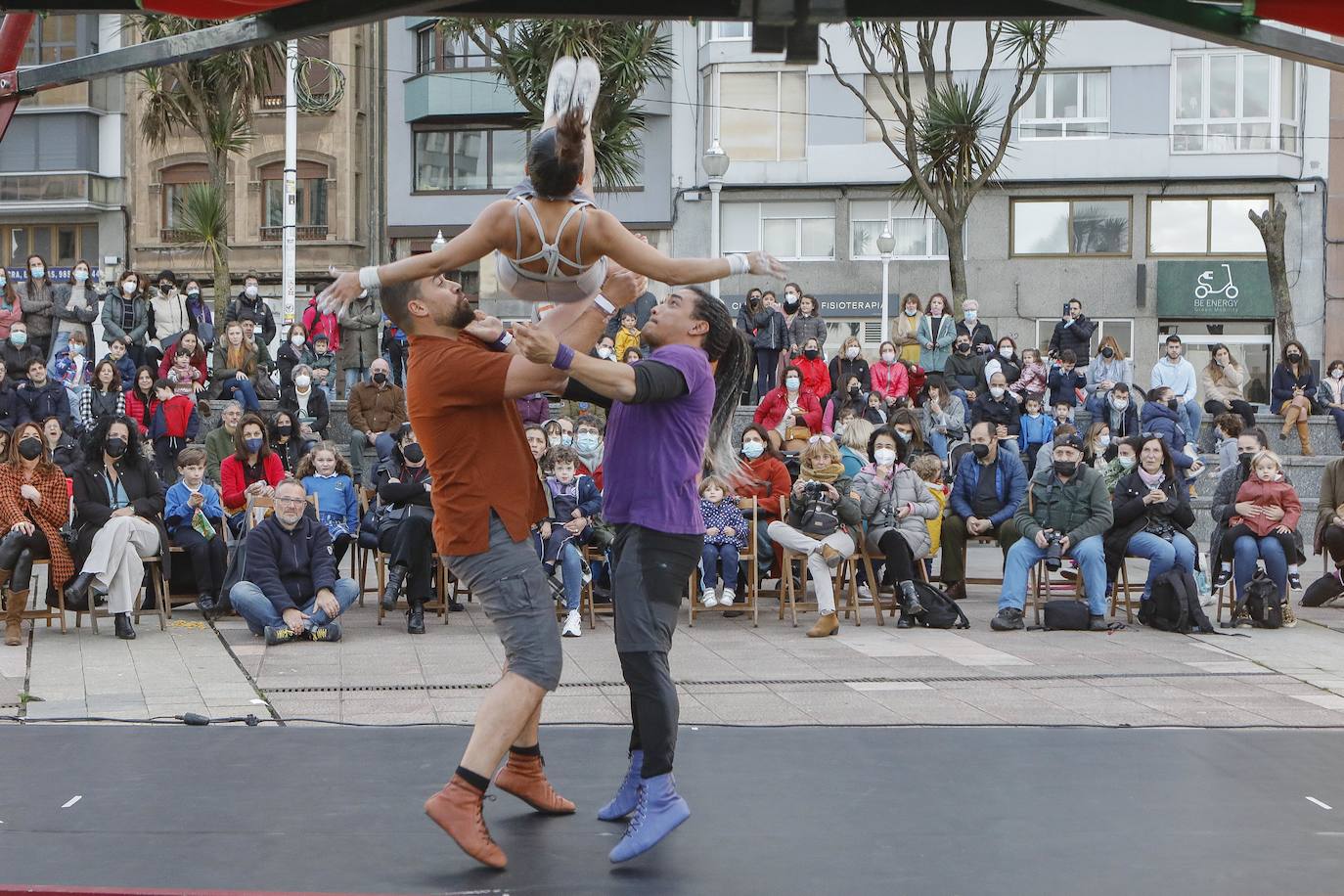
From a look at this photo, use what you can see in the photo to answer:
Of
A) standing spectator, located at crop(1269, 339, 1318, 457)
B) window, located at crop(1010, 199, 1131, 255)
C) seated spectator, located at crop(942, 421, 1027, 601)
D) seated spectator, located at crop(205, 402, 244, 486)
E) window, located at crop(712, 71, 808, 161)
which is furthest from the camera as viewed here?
window, located at crop(712, 71, 808, 161)

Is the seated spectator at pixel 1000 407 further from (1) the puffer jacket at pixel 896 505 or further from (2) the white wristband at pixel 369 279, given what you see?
(2) the white wristband at pixel 369 279

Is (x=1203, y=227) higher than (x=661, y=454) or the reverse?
higher

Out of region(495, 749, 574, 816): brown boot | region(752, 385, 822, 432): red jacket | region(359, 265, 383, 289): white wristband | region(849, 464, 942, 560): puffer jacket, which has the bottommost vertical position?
region(495, 749, 574, 816): brown boot

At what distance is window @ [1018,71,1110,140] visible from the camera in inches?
1090

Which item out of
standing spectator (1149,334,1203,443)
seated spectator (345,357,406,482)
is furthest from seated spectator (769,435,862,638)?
standing spectator (1149,334,1203,443)

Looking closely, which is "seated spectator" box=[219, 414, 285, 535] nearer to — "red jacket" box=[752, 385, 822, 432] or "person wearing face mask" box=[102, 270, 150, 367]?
"red jacket" box=[752, 385, 822, 432]

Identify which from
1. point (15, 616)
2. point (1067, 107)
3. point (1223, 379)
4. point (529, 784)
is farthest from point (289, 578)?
point (1067, 107)

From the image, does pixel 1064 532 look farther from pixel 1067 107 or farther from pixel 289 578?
pixel 1067 107

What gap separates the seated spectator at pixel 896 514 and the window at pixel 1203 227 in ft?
62.6

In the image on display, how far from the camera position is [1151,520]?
9.88 metres

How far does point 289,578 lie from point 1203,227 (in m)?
22.5

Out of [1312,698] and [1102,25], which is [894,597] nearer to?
[1312,698]

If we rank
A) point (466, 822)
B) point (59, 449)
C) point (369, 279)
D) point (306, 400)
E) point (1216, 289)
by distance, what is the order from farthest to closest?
point (1216, 289) < point (306, 400) < point (59, 449) < point (369, 279) < point (466, 822)

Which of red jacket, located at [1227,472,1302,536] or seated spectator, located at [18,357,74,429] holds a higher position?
seated spectator, located at [18,357,74,429]
